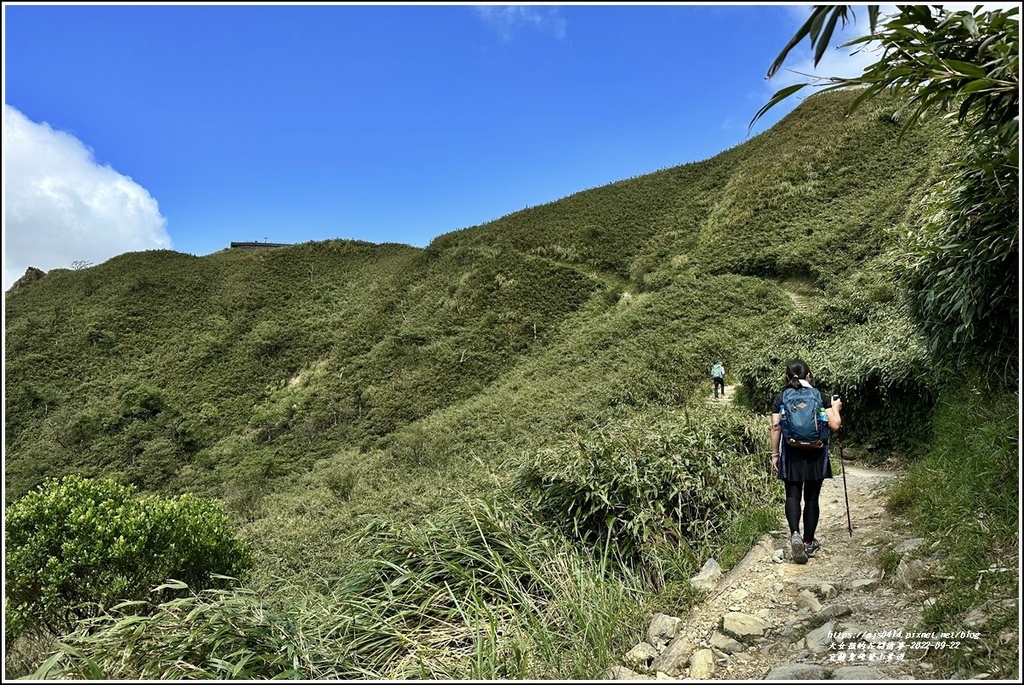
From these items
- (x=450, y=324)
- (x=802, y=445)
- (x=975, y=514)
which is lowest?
(x=975, y=514)

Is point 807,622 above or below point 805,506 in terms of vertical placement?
below

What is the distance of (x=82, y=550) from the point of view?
303 inches

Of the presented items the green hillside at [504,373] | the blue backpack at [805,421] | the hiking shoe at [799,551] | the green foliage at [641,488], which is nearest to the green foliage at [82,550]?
the green hillside at [504,373]

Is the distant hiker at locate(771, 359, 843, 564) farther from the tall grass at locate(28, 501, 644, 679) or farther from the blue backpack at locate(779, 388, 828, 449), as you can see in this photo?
the tall grass at locate(28, 501, 644, 679)

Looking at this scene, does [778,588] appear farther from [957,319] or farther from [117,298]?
[117,298]

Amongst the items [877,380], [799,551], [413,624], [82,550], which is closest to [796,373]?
[799,551]

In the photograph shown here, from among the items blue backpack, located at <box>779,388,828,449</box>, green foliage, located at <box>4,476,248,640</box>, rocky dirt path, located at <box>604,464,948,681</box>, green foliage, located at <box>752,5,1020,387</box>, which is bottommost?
green foliage, located at <box>4,476,248,640</box>

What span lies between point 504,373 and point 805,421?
22945 mm

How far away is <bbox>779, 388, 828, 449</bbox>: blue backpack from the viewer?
418cm

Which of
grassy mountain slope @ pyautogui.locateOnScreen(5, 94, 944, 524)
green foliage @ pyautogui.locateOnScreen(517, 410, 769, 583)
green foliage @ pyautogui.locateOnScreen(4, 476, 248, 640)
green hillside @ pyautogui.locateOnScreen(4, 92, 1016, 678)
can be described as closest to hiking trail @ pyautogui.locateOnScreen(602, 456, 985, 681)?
green hillside @ pyautogui.locateOnScreen(4, 92, 1016, 678)

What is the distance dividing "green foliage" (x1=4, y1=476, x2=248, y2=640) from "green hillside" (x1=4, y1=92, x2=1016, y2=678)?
1831 millimetres

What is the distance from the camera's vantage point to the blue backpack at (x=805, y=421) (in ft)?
13.7

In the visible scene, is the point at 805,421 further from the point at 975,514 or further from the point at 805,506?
the point at 975,514

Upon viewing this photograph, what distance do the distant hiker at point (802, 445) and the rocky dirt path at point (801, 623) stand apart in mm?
269
